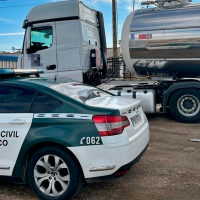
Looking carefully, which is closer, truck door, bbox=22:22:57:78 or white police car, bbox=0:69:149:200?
white police car, bbox=0:69:149:200

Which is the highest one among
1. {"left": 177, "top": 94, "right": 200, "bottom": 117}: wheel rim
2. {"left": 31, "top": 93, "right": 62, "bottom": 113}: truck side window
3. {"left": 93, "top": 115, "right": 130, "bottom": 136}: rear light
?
{"left": 31, "top": 93, "right": 62, "bottom": 113}: truck side window

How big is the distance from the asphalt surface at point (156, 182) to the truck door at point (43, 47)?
413cm

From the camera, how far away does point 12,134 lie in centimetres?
371

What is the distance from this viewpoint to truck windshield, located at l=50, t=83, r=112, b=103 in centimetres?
390

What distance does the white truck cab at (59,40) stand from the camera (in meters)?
8.48

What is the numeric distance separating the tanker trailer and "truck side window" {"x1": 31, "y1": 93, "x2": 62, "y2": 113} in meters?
5.02

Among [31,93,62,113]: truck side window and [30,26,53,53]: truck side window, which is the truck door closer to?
[30,26,53,53]: truck side window

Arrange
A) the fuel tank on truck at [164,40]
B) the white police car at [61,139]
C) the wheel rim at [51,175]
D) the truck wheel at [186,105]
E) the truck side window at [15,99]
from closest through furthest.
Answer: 1. the white police car at [61,139]
2. the wheel rim at [51,175]
3. the truck side window at [15,99]
4. the fuel tank on truck at [164,40]
5. the truck wheel at [186,105]

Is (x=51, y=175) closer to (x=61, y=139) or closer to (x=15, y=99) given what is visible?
(x=61, y=139)

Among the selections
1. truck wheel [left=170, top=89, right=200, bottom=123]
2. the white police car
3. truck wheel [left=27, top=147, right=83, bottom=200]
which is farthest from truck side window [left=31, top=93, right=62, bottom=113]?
truck wheel [left=170, top=89, right=200, bottom=123]

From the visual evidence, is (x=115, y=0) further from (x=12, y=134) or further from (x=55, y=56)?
(x=12, y=134)

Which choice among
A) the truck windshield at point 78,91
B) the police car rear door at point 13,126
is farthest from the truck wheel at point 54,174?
the truck windshield at point 78,91

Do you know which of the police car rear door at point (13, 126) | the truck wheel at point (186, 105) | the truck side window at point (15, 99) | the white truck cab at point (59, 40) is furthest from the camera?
the white truck cab at point (59, 40)

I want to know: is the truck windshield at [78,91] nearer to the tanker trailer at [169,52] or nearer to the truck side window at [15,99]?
the truck side window at [15,99]
